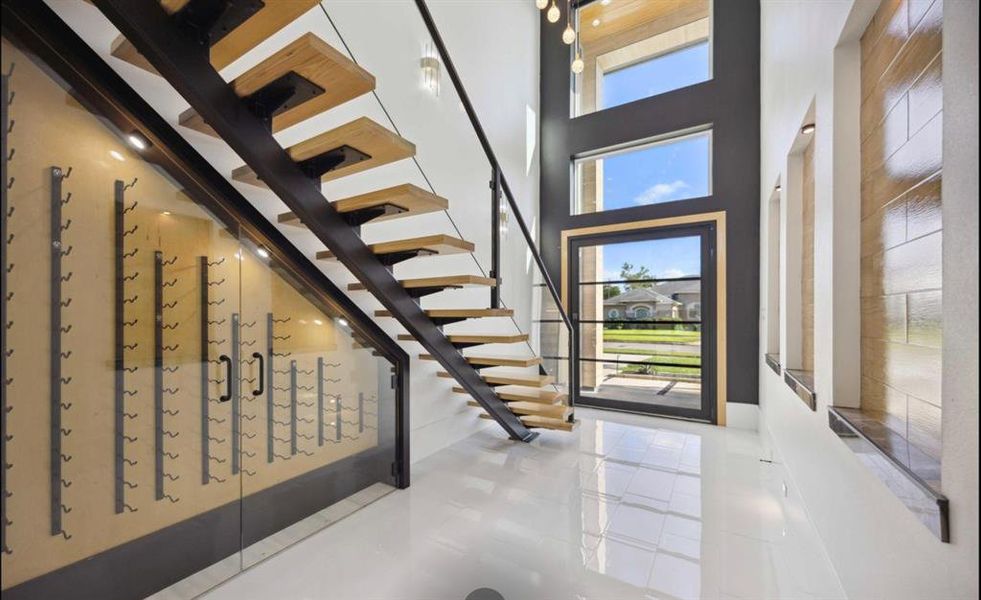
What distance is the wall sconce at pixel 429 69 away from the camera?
3.79 meters

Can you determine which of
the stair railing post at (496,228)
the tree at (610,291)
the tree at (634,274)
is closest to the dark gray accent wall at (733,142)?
the tree at (634,274)

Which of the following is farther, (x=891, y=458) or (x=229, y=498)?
(x=229, y=498)

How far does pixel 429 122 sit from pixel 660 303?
343cm

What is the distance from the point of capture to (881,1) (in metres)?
1.69

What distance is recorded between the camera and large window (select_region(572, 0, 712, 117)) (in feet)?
17.2

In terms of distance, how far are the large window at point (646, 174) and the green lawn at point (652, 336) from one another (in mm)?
1618

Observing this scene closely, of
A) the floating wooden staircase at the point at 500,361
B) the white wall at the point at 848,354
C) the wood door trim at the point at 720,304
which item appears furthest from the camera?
the wood door trim at the point at 720,304

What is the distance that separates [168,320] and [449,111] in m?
3.10

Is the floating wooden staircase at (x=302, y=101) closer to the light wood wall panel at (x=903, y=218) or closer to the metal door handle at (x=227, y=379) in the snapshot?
the metal door handle at (x=227, y=379)

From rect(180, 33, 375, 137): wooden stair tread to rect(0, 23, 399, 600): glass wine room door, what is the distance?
673 mm

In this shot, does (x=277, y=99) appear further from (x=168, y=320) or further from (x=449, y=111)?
(x=449, y=111)

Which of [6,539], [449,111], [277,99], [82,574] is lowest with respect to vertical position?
[82,574]

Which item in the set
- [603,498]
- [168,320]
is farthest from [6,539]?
[603,498]

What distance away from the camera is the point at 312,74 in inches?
63.9
